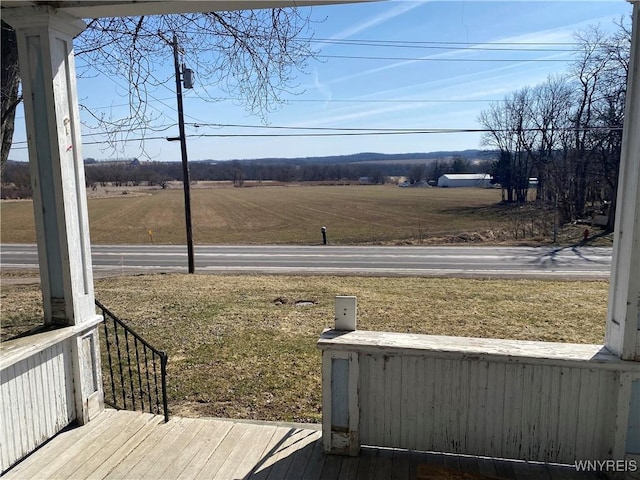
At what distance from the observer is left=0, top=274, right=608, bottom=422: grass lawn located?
475cm

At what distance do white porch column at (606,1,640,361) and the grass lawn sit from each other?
8.54ft

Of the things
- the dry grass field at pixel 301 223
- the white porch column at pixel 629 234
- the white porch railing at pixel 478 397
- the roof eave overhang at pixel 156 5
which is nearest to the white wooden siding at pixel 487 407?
the white porch railing at pixel 478 397

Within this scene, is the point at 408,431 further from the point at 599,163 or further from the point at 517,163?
the point at 517,163

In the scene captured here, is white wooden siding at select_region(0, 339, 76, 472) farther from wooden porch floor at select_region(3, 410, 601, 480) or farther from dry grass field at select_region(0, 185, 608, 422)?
dry grass field at select_region(0, 185, 608, 422)

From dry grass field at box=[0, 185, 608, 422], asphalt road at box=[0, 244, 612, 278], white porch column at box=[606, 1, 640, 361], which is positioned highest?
white porch column at box=[606, 1, 640, 361]

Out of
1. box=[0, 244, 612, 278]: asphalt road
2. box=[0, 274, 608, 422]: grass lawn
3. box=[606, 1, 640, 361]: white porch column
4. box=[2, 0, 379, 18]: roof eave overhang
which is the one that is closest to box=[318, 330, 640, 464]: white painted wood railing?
box=[606, 1, 640, 361]: white porch column

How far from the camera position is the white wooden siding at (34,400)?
2586mm

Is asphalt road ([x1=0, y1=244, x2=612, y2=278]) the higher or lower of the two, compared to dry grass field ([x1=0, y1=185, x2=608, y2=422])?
lower

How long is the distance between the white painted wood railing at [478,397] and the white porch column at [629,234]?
16 cm

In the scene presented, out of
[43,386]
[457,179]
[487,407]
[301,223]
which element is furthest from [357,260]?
[457,179]

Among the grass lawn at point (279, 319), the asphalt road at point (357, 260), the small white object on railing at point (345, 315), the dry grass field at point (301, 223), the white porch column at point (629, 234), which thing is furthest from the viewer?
the dry grass field at point (301, 223)

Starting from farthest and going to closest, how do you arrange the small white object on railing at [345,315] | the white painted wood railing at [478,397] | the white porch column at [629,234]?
the small white object on railing at [345,315], the white painted wood railing at [478,397], the white porch column at [629,234]

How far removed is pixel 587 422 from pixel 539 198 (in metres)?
39.8

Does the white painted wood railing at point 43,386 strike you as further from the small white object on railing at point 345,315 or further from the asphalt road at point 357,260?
the asphalt road at point 357,260
